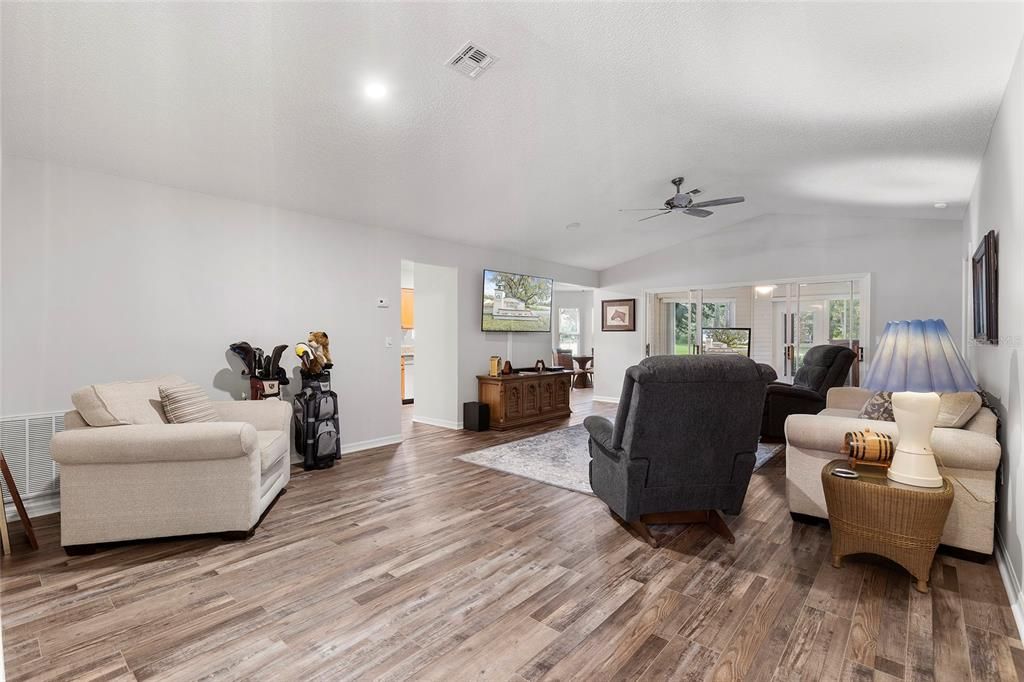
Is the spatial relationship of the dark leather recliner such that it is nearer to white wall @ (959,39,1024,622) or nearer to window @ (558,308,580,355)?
white wall @ (959,39,1024,622)

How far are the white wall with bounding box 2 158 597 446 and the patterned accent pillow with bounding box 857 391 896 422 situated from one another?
437 cm

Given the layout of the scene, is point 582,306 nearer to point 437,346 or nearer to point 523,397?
point 523,397

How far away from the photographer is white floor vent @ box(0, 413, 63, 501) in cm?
325

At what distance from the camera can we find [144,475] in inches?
110

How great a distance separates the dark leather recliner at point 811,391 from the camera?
209 inches

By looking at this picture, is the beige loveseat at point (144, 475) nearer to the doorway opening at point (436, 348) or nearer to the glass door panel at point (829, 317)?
the doorway opening at point (436, 348)

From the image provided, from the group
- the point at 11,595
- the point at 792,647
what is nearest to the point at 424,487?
the point at 11,595

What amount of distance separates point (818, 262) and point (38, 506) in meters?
8.52

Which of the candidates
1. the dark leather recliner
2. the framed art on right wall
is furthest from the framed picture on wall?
the framed art on right wall

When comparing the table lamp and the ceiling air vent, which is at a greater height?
the ceiling air vent

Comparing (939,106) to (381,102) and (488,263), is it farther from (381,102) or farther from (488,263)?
(488,263)

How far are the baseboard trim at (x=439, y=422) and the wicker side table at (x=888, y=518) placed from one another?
14.7 feet

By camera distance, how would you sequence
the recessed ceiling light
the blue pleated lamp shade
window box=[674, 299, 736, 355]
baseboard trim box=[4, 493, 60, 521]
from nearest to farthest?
1. the blue pleated lamp shade
2. the recessed ceiling light
3. baseboard trim box=[4, 493, 60, 521]
4. window box=[674, 299, 736, 355]

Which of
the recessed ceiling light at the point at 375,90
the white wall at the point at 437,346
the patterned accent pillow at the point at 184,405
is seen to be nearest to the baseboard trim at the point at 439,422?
the white wall at the point at 437,346
